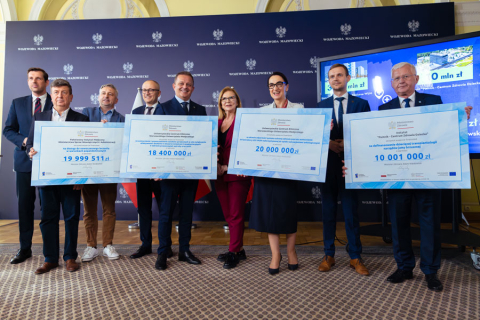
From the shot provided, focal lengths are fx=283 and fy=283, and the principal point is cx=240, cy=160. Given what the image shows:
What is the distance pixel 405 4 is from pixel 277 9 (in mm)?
2105

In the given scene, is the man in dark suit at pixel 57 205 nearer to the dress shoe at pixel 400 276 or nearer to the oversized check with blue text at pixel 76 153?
the oversized check with blue text at pixel 76 153

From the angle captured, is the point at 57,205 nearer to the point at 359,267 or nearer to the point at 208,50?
the point at 359,267

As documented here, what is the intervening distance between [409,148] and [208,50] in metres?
3.60

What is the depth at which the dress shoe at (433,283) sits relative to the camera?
5.98 ft

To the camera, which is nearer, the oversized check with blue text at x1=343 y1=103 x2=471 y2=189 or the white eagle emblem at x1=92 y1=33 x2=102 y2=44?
the oversized check with blue text at x1=343 y1=103 x2=471 y2=189

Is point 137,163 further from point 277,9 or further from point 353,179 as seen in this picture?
point 277,9

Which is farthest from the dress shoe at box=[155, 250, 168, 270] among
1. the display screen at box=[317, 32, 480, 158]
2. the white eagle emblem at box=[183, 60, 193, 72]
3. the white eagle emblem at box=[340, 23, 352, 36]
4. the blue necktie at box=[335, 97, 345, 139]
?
the white eagle emblem at box=[340, 23, 352, 36]

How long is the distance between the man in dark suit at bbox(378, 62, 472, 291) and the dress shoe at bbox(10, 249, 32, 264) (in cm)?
298

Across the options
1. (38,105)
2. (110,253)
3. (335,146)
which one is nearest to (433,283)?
(335,146)

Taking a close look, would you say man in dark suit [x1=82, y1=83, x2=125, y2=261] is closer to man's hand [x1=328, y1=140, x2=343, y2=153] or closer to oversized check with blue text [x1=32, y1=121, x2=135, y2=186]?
oversized check with blue text [x1=32, y1=121, x2=135, y2=186]

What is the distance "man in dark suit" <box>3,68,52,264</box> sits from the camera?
8.14 feet

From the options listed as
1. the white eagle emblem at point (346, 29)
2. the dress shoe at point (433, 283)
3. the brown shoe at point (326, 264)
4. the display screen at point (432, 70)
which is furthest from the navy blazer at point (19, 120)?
the white eagle emblem at point (346, 29)

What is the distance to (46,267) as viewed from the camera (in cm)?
221

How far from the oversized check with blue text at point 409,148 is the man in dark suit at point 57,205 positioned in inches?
86.2
